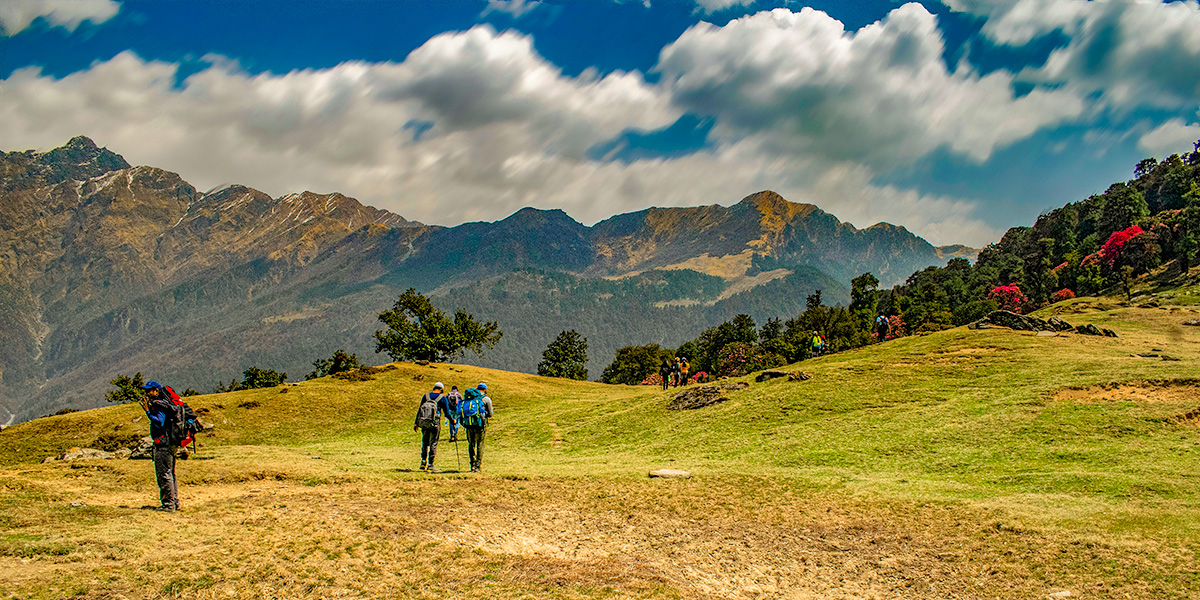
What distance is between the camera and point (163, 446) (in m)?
15.1

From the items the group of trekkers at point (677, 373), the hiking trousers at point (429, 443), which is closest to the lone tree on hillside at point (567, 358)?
the group of trekkers at point (677, 373)

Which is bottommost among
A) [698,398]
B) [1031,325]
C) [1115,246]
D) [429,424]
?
[698,398]

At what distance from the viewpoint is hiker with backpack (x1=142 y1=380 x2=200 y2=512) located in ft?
48.7

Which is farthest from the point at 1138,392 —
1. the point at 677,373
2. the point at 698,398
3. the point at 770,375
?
the point at 677,373

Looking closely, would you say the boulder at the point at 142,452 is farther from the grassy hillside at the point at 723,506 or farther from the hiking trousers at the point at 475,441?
the hiking trousers at the point at 475,441

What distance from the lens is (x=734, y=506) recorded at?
56.2ft

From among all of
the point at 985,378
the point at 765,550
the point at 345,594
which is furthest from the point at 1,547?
the point at 985,378

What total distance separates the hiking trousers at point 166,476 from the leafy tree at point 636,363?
9604 cm

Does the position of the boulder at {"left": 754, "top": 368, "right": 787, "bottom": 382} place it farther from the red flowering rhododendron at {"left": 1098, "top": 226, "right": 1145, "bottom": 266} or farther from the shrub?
the red flowering rhododendron at {"left": 1098, "top": 226, "right": 1145, "bottom": 266}

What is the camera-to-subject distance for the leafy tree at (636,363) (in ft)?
366

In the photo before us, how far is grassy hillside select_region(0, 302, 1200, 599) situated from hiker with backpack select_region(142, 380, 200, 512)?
0.56 m

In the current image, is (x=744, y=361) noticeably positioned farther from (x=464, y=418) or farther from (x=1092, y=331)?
(x=464, y=418)

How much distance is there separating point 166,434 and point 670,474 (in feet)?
43.9

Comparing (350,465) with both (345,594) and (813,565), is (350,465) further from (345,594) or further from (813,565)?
(813,565)
